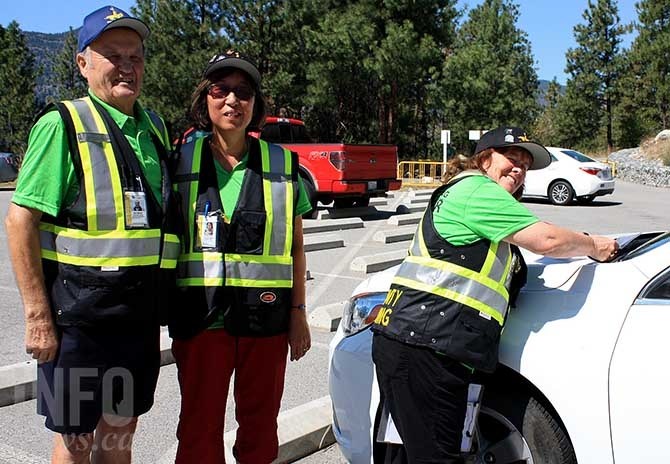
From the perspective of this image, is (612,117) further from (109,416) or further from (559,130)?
(109,416)

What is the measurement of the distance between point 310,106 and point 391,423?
34.7 metres

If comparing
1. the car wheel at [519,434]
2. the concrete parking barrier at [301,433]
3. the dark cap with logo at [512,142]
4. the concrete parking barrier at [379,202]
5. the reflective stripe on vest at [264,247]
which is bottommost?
the concrete parking barrier at [301,433]

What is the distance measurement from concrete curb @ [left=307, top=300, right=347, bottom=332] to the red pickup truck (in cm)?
700

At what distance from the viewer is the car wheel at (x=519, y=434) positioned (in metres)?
2.59

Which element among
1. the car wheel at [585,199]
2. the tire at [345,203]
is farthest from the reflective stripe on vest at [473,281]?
the car wheel at [585,199]

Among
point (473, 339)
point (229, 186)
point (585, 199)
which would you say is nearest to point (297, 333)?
point (229, 186)

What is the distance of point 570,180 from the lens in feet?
57.0

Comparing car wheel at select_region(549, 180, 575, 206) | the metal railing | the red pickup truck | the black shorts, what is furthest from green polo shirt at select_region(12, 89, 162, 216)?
the metal railing

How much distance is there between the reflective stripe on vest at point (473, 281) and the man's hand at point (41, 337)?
1.28 meters

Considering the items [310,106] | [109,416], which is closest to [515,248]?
[109,416]

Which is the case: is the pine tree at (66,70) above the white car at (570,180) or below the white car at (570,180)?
above

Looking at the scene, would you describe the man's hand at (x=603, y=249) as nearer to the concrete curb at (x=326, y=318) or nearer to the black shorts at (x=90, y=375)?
the black shorts at (x=90, y=375)

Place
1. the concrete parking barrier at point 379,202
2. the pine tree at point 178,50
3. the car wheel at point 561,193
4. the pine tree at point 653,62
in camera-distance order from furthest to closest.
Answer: the pine tree at point 653,62
the pine tree at point 178,50
the car wheel at point 561,193
the concrete parking barrier at point 379,202

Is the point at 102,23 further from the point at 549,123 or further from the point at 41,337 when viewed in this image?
the point at 549,123
